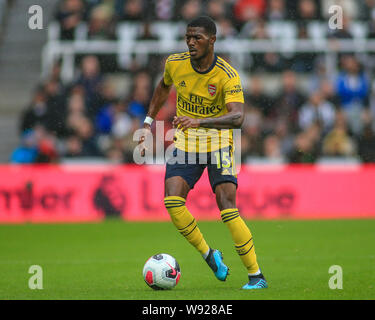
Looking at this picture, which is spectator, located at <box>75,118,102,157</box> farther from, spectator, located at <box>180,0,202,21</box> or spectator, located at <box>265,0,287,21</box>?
spectator, located at <box>265,0,287,21</box>

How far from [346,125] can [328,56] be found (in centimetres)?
202

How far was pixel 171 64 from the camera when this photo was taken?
826 centimetres

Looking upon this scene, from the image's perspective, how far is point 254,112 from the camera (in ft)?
54.6

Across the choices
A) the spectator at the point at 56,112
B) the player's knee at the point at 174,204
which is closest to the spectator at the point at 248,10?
the spectator at the point at 56,112

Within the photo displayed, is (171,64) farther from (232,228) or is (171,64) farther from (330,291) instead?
(330,291)

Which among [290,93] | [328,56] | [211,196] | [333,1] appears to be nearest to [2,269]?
[211,196]

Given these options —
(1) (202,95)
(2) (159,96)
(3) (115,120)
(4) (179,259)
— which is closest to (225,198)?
(1) (202,95)

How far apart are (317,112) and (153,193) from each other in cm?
368

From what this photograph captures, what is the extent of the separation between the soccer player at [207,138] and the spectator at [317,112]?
28.4 ft

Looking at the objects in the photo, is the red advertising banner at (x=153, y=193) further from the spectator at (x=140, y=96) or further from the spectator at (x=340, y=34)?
the spectator at (x=340, y=34)

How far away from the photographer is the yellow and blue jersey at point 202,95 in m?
7.94

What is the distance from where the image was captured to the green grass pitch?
7570 mm

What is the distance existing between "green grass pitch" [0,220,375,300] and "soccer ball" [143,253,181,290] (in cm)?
9

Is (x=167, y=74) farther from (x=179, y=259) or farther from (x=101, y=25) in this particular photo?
(x=101, y=25)
